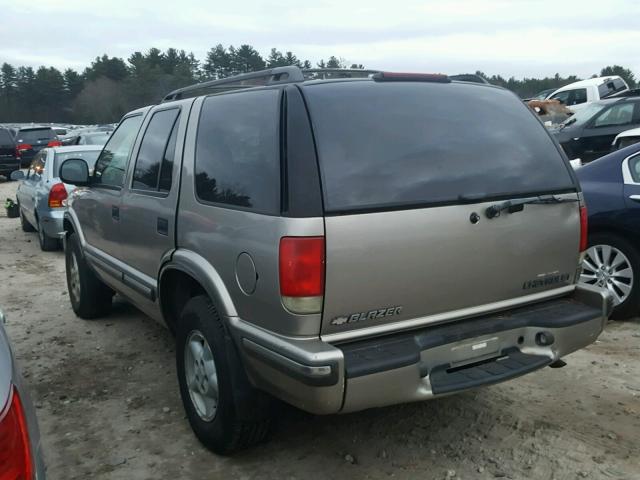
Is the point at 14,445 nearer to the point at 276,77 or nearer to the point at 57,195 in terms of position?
the point at 276,77

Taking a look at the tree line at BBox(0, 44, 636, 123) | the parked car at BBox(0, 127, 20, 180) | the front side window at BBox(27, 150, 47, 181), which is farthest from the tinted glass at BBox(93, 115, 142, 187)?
the tree line at BBox(0, 44, 636, 123)

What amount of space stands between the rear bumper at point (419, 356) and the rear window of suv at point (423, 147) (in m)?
0.61

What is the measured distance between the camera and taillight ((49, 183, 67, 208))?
8727mm

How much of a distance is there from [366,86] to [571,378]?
249 centimetres

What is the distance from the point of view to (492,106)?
3.33 metres

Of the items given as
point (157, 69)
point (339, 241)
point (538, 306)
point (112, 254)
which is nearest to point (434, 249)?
point (339, 241)

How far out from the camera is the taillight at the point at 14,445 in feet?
5.11

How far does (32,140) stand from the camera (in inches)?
1013

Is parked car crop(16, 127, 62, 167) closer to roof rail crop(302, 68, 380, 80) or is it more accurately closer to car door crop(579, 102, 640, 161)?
car door crop(579, 102, 640, 161)

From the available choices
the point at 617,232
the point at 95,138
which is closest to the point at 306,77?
the point at 617,232

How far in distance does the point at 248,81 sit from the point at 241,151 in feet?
2.45

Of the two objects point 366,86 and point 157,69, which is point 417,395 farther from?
point 157,69

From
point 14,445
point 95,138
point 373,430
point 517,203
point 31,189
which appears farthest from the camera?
point 95,138

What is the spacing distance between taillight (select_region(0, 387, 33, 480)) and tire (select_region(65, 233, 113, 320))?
3.94 metres
